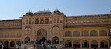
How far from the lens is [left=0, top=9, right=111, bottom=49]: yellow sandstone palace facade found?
4225 cm

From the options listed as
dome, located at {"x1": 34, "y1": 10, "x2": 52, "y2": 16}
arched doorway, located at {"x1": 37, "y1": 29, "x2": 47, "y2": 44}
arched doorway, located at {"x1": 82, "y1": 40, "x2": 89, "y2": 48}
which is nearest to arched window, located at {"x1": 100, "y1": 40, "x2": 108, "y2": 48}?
arched doorway, located at {"x1": 82, "y1": 40, "x2": 89, "y2": 48}

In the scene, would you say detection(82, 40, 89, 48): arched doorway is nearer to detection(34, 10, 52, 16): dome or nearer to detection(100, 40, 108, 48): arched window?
A: detection(100, 40, 108, 48): arched window

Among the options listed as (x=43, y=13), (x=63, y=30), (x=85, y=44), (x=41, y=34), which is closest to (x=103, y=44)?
(x=85, y=44)

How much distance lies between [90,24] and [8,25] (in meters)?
28.5

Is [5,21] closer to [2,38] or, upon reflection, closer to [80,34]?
[2,38]

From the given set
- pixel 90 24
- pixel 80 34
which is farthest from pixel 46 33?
pixel 90 24

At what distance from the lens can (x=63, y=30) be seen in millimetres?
44250

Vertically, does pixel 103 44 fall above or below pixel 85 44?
above

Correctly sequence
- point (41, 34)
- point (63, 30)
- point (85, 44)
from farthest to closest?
point (41, 34) → point (85, 44) → point (63, 30)

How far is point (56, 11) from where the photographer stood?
44.8 m

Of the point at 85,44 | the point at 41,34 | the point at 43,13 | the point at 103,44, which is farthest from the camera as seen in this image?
the point at 41,34

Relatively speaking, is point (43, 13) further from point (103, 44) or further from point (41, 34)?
point (103, 44)

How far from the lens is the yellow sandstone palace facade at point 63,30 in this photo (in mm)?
42250

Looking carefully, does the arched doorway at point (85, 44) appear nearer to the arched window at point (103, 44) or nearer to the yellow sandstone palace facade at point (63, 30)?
the yellow sandstone palace facade at point (63, 30)
